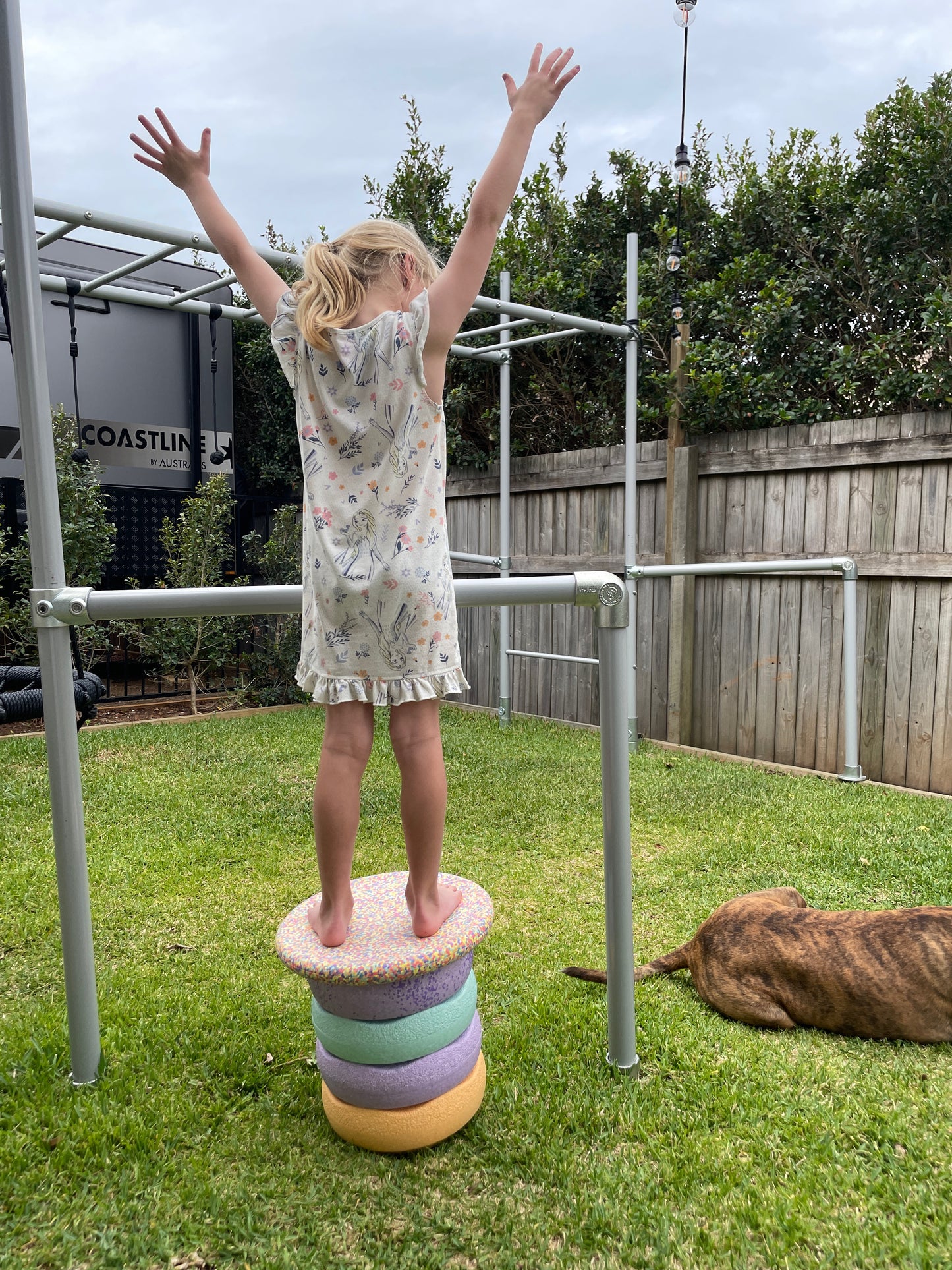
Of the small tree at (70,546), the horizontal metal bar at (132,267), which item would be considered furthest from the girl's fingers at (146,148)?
the small tree at (70,546)

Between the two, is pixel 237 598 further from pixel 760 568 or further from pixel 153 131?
pixel 760 568

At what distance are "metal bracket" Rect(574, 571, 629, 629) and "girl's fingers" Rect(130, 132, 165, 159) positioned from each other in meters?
1.03

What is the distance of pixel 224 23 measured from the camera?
229 centimetres

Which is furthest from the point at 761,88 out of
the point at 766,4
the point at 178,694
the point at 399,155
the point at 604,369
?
the point at 178,694

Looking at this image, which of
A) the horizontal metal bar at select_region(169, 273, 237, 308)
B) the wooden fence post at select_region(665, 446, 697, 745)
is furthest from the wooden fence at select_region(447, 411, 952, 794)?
the horizontal metal bar at select_region(169, 273, 237, 308)

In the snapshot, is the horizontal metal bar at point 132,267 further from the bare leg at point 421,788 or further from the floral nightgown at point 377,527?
the bare leg at point 421,788

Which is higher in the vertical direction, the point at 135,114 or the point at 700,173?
the point at 700,173

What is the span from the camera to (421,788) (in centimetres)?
141

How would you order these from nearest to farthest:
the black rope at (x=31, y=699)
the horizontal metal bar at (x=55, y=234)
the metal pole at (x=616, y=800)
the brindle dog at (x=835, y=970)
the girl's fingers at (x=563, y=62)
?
the girl's fingers at (x=563, y=62)
the metal pole at (x=616, y=800)
the brindle dog at (x=835, y=970)
the horizontal metal bar at (x=55, y=234)
the black rope at (x=31, y=699)

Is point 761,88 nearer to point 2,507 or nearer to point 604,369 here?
point 604,369

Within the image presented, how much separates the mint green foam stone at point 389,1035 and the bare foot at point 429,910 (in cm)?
13

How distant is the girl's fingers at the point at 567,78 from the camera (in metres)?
1.36

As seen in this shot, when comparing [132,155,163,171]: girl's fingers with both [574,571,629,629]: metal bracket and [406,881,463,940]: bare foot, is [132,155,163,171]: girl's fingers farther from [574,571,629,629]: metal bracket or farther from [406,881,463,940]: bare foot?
[406,881,463,940]: bare foot

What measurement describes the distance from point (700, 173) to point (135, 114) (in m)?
4.75
